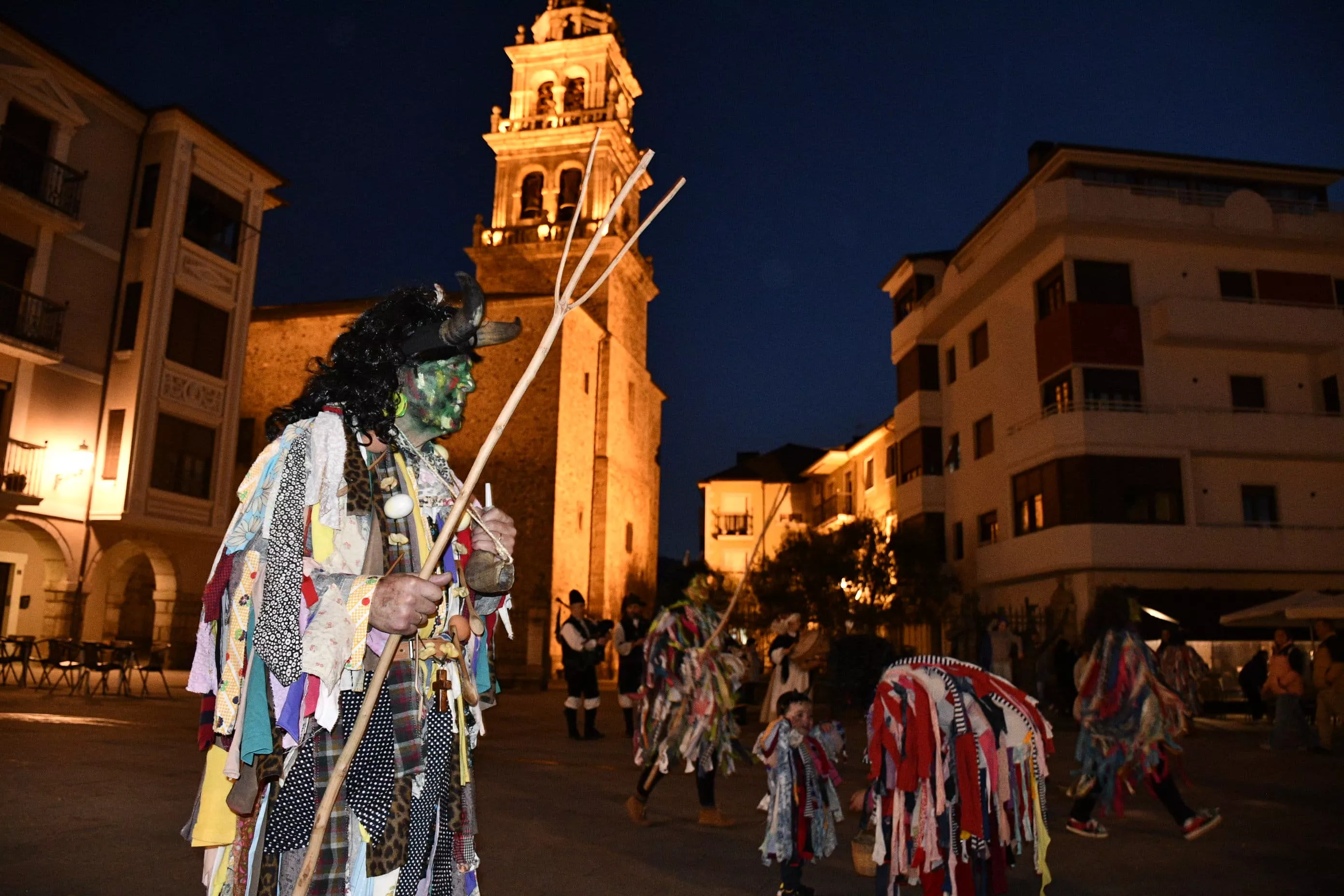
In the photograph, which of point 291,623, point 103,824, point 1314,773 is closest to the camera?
point 291,623

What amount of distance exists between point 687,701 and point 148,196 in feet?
66.1

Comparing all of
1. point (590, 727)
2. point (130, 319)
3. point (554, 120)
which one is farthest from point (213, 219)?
point (554, 120)

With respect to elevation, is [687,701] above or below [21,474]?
below

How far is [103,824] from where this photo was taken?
5902 millimetres

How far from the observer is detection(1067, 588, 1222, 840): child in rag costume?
273 inches

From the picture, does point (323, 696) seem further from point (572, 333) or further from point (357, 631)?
point (572, 333)

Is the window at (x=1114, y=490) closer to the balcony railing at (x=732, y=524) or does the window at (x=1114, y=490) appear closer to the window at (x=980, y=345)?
the window at (x=980, y=345)

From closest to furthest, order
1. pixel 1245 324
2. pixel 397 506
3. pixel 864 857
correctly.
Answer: pixel 397 506 < pixel 864 857 < pixel 1245 324

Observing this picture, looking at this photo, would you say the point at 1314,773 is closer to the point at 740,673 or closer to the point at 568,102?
the point at 740,673

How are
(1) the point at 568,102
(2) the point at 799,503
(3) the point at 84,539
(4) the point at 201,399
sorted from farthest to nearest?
(2) the point at 799,503 → (1) the point at 568,102 → (4) the point at 201,399 → (3) the point at 84,539

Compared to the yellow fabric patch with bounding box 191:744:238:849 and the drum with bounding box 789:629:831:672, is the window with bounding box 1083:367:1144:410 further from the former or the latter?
the yellow fabric patch with bounding box 191:744:238:849

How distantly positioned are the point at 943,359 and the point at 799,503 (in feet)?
68.1

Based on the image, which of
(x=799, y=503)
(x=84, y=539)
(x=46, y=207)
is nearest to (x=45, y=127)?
(x=46, y=207)

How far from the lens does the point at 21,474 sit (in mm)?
18516
